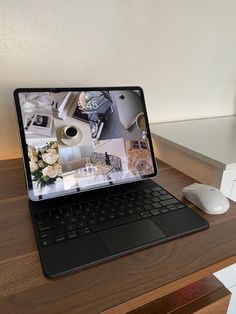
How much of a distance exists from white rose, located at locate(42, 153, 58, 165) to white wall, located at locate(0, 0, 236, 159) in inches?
10.9

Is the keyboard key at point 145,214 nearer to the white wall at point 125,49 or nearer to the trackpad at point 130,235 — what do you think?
the trackpad at point 130,235

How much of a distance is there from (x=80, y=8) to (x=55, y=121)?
397 mm

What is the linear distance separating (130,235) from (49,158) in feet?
0.86

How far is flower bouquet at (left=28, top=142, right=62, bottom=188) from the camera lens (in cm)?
54

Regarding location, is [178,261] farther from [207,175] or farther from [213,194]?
[207,175]

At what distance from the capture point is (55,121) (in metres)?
0.59

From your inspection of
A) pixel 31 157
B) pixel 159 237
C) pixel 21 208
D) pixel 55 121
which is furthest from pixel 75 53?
pixel 159 237

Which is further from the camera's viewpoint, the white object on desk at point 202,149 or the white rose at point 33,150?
the white object on desk at point 202,149

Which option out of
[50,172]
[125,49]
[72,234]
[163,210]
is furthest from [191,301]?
[125,49]

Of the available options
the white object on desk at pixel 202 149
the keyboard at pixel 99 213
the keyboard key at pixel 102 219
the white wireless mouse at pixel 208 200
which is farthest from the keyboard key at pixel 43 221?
the white object on desk at pixel 202 149

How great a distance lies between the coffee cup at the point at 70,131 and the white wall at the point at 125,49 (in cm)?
26

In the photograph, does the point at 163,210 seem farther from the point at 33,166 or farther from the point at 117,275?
the point at 33,166

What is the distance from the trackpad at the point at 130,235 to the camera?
1.38 ft

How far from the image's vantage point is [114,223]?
477mm
